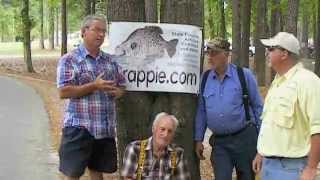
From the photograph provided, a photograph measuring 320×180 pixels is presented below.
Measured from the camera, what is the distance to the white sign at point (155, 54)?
5.39m

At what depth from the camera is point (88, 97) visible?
16.8ft

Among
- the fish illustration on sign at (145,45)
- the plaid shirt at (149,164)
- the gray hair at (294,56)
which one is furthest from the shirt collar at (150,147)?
the gray hair at (294,56)

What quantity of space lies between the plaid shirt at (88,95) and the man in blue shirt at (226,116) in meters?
0.81

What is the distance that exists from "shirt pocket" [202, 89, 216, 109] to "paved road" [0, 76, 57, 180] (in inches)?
144

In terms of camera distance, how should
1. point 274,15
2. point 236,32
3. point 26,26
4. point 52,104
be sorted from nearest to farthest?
point 236,32 < point 52,104 < point 274,15 < point 26,26

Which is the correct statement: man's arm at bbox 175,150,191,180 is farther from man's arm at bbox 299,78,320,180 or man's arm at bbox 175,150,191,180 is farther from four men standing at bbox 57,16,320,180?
man's arm at bbox 299,78,320,180

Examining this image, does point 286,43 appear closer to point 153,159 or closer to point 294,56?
point 294,56

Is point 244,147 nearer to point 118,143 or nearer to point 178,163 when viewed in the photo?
point 178,163

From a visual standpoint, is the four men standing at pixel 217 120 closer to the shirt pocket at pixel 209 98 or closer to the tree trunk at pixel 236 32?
the shirt pocket at pixel 209 98

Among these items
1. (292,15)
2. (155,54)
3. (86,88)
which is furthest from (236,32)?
(86,88)

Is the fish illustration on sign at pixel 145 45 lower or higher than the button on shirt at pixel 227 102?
higher

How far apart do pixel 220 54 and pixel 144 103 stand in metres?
0.82

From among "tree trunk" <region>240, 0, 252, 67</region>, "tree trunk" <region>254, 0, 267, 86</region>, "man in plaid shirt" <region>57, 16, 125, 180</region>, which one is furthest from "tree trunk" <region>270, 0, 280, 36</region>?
"man in plaid shirt" <region>57, 16, 125, 180</region>

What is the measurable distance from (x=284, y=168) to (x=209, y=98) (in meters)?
1.20
